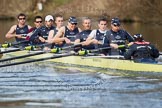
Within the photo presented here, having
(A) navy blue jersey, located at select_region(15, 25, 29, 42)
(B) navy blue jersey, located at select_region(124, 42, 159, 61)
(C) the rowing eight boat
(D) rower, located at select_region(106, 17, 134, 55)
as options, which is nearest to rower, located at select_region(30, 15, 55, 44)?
(A) navy blue jersey, located at select_region(15, 25, 29, 42)

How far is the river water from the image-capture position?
40.4ft

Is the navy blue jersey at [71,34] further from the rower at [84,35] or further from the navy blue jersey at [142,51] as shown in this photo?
the navy blue jersey at [142,51]

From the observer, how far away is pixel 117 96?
1298cm

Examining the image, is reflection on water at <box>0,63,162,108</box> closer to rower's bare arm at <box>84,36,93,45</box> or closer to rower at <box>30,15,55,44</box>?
rower's bare arm at <box>84,36,93,45</box>

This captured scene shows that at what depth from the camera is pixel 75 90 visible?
1377 centimetres

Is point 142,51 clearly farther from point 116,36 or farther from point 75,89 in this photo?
point 75,89

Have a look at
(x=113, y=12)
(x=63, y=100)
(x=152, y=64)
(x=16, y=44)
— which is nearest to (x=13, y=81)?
(x=63, y=100)

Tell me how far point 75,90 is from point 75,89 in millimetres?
111

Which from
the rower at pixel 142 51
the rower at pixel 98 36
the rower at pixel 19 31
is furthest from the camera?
the rower at pixel 19 31

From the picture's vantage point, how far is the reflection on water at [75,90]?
1231cm

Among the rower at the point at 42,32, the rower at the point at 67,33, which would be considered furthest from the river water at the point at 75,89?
the rower at the point at 42,32

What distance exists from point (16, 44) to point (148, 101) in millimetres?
9050

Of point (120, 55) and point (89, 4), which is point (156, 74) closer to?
point (120, 55)

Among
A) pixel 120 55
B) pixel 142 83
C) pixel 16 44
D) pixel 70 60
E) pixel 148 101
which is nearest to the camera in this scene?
pixel 148 101
